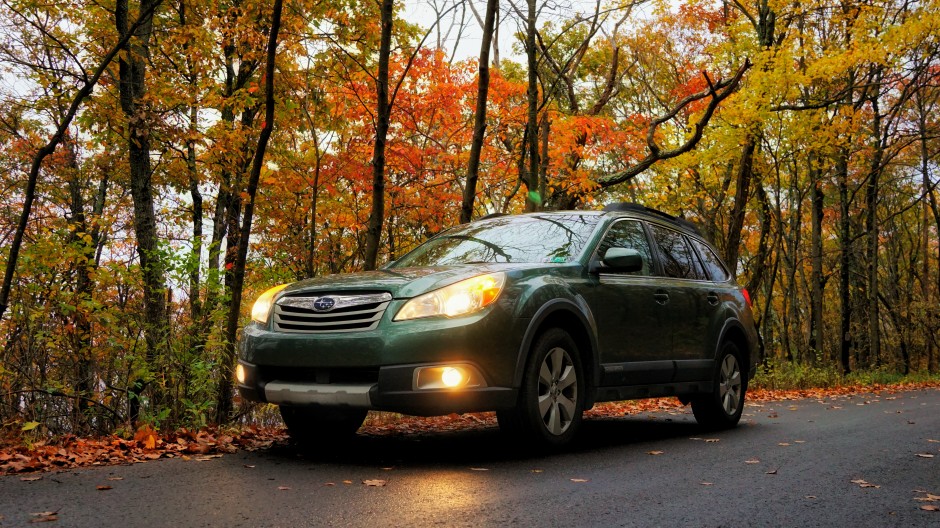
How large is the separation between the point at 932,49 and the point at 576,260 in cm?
1809

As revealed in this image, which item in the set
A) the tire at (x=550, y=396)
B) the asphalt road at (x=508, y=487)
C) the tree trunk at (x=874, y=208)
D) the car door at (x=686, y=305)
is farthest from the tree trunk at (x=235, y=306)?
the tree trunk at (x=874, y=208)

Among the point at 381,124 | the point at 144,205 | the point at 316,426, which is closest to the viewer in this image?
the point at 316,426

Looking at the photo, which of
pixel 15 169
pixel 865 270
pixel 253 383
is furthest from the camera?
pixel 865 270

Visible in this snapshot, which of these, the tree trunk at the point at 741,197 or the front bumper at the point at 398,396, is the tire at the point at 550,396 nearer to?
the front bumper at the point at 398,396

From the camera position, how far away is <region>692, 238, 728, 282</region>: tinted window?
332 inches

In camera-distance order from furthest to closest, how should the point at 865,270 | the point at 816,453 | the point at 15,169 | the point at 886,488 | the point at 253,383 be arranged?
the point at 865,270, the point at 15,169, the point at 816,453, the point at 253,383, the point at 886,488

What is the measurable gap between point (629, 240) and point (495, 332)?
2356 mm

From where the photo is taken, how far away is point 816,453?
6219 mm

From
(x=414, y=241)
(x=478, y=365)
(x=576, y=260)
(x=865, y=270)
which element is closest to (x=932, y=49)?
(x=414, y=241)

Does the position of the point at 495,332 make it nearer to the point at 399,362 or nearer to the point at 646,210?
the point at 399,362

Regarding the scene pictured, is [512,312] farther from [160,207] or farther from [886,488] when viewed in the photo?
[160,207]

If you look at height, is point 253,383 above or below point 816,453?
above

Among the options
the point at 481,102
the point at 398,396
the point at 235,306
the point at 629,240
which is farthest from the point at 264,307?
the point at 481,102

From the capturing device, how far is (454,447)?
631cm
